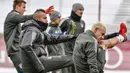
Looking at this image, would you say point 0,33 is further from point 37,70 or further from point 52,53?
point 37,70

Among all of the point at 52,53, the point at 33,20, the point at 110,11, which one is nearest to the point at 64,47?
the point at 52,53

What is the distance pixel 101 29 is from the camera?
27.3 feet

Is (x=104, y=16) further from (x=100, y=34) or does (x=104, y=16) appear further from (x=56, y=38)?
(x=100, y=34)

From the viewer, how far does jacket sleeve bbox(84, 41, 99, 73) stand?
27.2 feet

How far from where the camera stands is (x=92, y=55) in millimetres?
8312

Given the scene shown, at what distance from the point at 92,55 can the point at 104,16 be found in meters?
8.19

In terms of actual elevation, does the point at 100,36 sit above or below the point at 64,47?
above

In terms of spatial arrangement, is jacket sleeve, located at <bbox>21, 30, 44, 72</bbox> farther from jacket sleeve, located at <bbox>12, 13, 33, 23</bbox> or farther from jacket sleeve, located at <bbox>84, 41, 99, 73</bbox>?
jacket sleeve, located at <bbox>12, 13, 33, 23</bbox>

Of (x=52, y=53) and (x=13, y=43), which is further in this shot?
(x=52, y=53)

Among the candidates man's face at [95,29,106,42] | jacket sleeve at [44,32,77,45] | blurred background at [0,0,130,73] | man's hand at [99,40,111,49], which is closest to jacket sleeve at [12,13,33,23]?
jacket sleeve at [44,32,77,45]

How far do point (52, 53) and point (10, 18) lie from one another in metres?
2.45

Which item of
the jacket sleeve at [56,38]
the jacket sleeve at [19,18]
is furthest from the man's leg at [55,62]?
the jacket sleeve at [19,18]

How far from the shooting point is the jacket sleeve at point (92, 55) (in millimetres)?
8297

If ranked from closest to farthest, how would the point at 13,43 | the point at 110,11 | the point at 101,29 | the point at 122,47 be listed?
the point at 101,29
the point at 13,43
the point at 122,47
the point at 110,11
